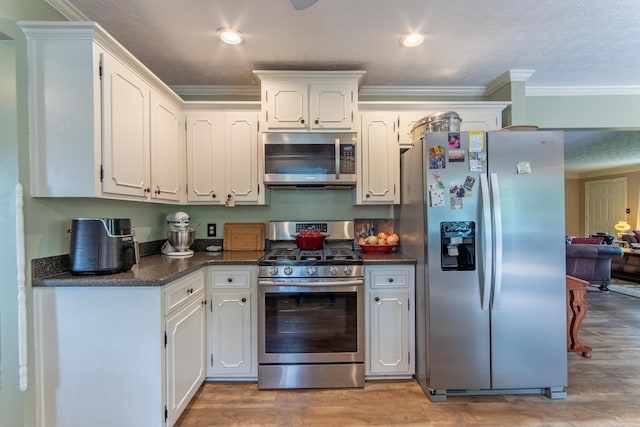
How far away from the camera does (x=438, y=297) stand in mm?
2057

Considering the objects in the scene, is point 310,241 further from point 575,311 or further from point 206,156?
point 575,311

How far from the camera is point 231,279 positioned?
2.25 meters

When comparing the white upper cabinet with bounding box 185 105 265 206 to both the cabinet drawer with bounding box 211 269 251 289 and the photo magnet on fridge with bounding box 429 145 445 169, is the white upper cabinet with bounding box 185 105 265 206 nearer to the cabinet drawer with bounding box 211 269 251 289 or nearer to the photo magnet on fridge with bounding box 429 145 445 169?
the cabinet drawer with bounding box 211 269 251 289

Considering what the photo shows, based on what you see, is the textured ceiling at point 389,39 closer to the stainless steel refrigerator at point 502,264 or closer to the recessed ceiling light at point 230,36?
the recessed ceiling light at point 230,36

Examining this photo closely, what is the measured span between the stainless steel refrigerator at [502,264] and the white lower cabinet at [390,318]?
0.22 meters

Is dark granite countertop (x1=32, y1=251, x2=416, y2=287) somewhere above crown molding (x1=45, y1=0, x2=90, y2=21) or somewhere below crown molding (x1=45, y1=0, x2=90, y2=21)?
below

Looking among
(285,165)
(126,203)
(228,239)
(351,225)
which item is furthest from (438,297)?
(126,203)

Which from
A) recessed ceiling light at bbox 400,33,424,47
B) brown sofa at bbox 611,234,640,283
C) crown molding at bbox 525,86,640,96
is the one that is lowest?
brown sofa at bbox 611,234,640,283

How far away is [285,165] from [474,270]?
1.65 meters

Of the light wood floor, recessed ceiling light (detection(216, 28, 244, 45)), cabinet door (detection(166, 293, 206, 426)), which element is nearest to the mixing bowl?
cabinet door (detection(166, 293, 206, 426))

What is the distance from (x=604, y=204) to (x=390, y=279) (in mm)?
9774

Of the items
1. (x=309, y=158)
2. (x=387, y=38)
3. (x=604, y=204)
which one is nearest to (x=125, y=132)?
(x=309, y=158)

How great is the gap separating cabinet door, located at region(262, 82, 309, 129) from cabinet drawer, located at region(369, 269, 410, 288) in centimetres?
136

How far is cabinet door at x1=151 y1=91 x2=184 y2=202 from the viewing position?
2.13 metres
